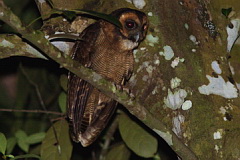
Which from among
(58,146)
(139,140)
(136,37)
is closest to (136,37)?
(136,37)

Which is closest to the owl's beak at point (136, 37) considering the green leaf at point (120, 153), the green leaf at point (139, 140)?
the green leaf at point (139, 140)

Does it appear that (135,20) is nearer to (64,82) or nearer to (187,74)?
(187,74)

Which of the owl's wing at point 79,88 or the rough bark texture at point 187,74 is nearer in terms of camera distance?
the rough bark texture at point 187,74

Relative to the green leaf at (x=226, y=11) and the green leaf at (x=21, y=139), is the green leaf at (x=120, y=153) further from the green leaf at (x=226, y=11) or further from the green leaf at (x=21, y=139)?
the green leaf at (x=226, y=11)

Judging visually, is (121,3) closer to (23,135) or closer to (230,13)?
(230,13)

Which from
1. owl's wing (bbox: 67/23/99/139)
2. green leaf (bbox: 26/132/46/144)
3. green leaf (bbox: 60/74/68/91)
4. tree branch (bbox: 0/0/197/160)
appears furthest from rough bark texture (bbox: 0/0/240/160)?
green leaf (bbox: 26/132/46/144)

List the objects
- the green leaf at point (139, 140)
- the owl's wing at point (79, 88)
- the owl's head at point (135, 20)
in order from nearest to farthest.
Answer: the owl's head at point (135, 20)
the owl's wing at point (79, 88)
the green leaf at point (139, 140)

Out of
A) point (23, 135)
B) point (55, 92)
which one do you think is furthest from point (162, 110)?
point (55, 92)
